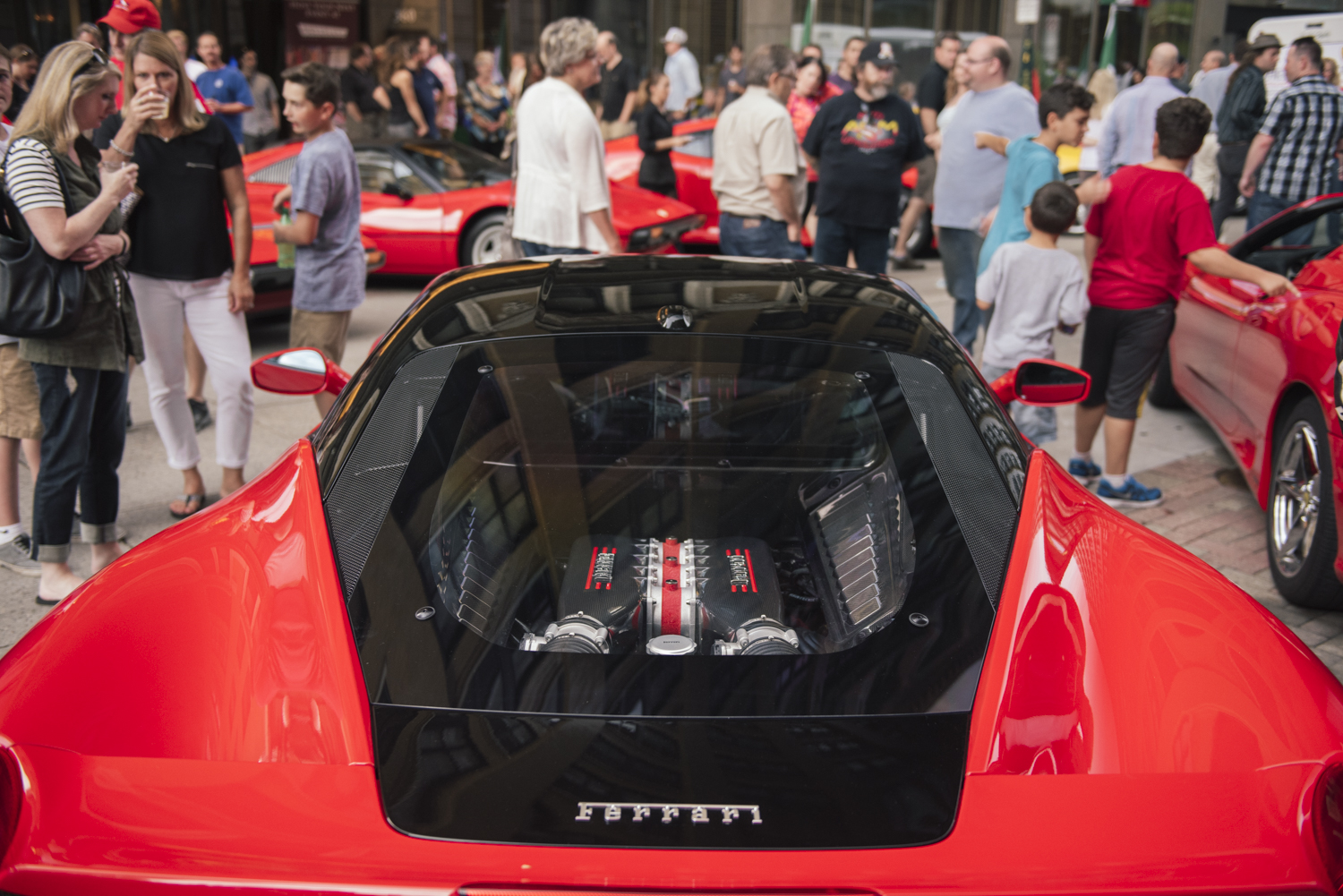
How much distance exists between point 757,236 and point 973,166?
1.26 m

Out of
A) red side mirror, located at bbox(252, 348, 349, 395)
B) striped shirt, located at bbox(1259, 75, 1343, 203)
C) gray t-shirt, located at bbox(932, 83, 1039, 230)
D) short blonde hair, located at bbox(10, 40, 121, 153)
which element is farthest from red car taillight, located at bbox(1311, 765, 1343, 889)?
striped shirt, located at bbox(1259, 75, 1343, 203)

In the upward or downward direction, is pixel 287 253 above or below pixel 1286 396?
above

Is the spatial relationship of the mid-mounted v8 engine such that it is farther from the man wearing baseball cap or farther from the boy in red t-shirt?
the man wearing baseball cap

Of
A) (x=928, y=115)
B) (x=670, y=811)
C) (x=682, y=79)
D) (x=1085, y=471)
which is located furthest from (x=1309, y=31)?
(x=670, y=811)

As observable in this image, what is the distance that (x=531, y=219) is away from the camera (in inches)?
197

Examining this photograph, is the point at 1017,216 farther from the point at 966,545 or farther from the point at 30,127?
the point at 30,127

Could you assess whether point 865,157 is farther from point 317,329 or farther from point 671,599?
point 671,599

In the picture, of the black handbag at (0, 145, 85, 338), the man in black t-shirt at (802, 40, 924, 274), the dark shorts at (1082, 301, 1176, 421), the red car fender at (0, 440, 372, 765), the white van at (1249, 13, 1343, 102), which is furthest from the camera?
the white van at (1249, 13, 1343, 102)

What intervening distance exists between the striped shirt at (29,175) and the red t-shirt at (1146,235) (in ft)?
12.8

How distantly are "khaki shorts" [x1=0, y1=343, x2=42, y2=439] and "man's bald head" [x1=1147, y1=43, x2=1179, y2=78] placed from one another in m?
8.32

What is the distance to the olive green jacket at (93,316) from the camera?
347cm

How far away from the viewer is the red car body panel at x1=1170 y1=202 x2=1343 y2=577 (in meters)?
3.86

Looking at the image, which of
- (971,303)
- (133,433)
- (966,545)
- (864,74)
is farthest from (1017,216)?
(133,433)

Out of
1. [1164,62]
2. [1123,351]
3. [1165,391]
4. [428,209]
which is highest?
[1164,62]
